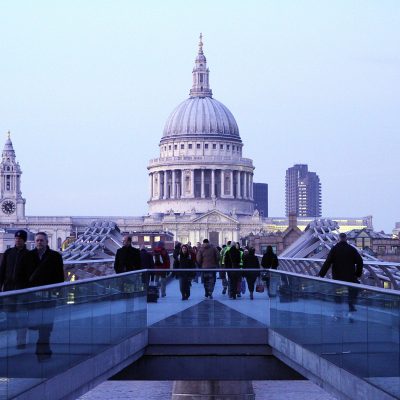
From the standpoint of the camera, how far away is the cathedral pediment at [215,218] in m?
195

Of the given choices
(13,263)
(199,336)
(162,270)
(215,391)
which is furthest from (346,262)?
(215,391)

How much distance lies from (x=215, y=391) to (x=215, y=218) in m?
163

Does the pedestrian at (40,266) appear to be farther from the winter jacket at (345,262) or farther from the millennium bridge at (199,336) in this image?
the winter jacket at (345,262)

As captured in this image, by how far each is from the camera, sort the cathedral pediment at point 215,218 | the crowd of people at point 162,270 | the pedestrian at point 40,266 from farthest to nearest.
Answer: the cathedral pediment at point 215,218 < the pedestrian at point 40,266 < the crowd of people at point 162,270

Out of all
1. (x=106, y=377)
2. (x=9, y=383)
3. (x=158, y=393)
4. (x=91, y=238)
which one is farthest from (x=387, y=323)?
(x=91, y=238)

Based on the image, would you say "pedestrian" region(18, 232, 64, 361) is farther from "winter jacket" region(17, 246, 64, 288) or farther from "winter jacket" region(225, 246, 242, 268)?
"winter jacket" region(225, 246, 242, 268)

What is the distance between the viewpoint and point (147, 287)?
20.0 m

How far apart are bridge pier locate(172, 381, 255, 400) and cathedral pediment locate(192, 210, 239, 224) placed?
6189 inches

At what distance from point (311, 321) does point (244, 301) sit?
12.7ft

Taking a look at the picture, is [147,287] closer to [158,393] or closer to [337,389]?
[337,389]

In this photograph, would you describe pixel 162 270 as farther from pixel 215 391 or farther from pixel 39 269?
pixel 215 391

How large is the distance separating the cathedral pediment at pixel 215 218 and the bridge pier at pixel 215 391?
157205 mm

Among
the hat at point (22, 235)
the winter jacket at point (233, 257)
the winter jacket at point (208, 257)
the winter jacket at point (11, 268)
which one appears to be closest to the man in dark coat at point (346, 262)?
the hat at point (22, 235)

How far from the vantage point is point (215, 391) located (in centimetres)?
3334
